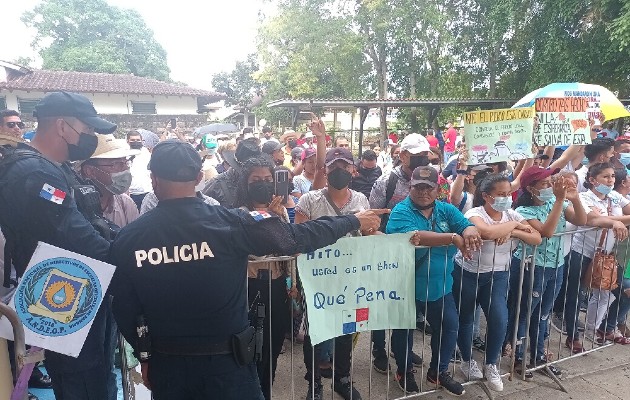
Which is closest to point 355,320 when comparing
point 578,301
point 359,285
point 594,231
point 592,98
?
point 359,285

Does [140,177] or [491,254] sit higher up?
[140,177]

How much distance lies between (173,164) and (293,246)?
0.69m

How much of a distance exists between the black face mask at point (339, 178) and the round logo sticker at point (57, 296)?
1879 mm

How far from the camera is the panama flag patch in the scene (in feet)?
6.81

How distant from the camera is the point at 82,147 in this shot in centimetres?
251

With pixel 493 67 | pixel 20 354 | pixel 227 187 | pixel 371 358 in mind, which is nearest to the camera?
pixel 20 354

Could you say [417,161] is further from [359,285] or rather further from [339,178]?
[359,285]

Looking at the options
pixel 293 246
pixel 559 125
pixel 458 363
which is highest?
pixel 559 125

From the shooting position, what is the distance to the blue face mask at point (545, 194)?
147 inches

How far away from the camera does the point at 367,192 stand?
213 inches

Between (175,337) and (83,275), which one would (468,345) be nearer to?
(175,337)

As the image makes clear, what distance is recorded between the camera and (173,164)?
6.56 ft

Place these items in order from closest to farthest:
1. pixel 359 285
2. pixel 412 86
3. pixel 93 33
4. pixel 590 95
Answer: pixel 359 285
pixel 590 95
pixel 412 86
pixel 93 33

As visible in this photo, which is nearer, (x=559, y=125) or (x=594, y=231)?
(x=594, y=231)
